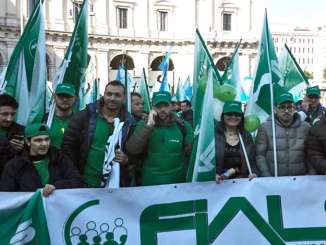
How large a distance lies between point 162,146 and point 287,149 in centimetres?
119

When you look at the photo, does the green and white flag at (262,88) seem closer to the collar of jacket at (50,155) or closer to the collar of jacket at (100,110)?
the collar of jacket at (100,110)

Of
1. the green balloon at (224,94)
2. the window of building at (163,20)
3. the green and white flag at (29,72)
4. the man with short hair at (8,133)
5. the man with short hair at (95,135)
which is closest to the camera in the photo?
the man with short hair at (8,133)

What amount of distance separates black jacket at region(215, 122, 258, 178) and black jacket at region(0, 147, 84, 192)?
1301 mm

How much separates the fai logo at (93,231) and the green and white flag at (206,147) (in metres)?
0.74

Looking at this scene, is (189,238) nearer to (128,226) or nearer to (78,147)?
(128,226)

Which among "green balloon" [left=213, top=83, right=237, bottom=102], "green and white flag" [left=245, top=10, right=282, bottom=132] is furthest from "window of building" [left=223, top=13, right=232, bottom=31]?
"green balloon" [left=213, top=83, right=237, bottom=102]

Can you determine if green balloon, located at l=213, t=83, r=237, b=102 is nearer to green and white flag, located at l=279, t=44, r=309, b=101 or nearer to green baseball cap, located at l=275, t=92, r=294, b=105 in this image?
green baseball cap, located at l=275, t=92, r=294, b=105

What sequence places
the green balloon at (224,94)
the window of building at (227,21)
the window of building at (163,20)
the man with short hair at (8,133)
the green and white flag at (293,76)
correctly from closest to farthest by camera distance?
the man with short hair at (8,133) → the green balloon at (224,94) → the green and white flag at (293,76) → the window of building at (163,20) → the window of building at (227,21)

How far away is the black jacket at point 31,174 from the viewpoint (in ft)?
14.1

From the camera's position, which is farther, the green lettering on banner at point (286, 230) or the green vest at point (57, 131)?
the green vest at point (57, 131)

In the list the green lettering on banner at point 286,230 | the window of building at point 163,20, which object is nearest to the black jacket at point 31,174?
the green lettering on banner at point 286,230

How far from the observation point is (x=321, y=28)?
147750 mm

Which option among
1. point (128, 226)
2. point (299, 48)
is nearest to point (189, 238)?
point (128, 226)

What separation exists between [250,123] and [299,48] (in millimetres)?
147138
